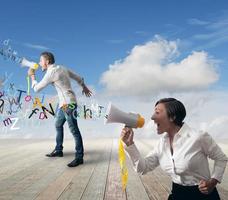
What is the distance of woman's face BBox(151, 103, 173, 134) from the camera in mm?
2572

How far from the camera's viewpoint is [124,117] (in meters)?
2.46

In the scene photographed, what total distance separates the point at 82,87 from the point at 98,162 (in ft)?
3.54

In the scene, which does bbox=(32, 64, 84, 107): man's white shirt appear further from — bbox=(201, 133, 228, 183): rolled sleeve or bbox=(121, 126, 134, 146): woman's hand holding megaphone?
bbox=(201, 133, 228, 183): rolled sleeve

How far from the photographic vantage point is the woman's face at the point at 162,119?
2572 mm

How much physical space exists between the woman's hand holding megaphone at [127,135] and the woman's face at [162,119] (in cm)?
15

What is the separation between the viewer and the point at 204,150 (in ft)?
8.36

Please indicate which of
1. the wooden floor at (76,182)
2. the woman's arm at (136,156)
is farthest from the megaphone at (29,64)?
the woman's arm at (136,156)

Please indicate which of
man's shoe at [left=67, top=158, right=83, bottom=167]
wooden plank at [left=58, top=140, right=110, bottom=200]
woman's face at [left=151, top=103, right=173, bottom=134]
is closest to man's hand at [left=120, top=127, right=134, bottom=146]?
woman's face at [left=151, top=103, right=173, bottom=134]

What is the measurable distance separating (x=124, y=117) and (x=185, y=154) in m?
0.40

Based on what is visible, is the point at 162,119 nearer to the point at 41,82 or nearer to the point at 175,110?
the point at 175,110

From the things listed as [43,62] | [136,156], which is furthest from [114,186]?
[43,62]

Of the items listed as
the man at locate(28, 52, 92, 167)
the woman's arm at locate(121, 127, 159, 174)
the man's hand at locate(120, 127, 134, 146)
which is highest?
the man at locate(28, 52, 92, 167)

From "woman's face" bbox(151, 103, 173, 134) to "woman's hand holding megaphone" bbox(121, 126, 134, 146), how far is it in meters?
0.15

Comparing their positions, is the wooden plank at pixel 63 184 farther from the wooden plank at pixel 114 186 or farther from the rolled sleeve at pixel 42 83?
the rolled sleeve at pixel 42 83
